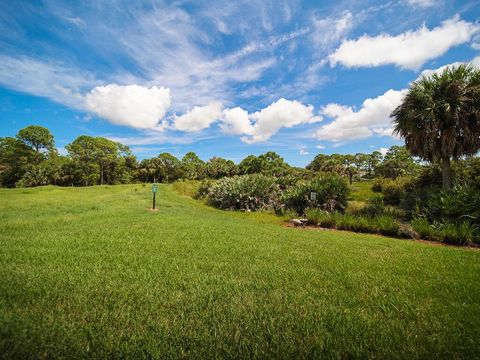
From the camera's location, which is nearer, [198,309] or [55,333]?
[55,333]

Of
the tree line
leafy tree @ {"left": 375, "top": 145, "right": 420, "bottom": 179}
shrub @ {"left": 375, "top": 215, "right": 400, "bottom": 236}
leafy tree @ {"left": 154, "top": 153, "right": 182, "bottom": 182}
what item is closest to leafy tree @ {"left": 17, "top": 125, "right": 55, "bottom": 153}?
the tree line

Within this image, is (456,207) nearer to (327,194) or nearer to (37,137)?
(327,194)

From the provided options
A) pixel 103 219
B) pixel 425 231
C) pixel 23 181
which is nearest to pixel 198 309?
pixel 103 219

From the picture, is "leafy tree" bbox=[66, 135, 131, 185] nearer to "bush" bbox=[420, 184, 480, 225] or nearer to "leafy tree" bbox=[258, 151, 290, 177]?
"leafy tree" bbox=[258, 151, 290, 177]

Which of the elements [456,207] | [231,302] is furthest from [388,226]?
[231,302]

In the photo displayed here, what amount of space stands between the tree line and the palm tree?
25.1 m

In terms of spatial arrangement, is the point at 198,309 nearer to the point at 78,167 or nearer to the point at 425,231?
the point at 425,231

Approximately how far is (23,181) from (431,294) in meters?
57.5

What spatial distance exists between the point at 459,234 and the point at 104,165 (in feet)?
195

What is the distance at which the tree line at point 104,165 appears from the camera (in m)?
44.0

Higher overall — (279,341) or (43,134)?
(43,134)

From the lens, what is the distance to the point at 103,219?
10.1 meters

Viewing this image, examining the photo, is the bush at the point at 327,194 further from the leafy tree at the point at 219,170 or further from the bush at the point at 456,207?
the leafy tree at the point at 219,170

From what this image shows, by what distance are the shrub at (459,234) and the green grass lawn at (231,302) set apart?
8.51 ft
